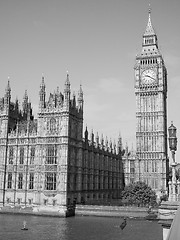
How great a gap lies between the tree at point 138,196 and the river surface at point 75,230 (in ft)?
47.7

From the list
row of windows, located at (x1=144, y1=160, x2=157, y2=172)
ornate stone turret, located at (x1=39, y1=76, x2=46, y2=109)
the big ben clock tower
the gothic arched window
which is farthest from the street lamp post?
row of windows, located at (x1=144, y1=160, x2=157, y2=172)

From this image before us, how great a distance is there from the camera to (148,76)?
384ft

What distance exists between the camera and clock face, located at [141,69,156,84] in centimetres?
11631

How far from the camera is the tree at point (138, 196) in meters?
77.1

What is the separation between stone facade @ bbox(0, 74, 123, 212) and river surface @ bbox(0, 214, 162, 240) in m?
10.4

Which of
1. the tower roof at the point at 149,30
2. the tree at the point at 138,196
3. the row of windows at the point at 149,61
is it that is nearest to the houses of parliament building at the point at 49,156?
the tree at the point at 138,196

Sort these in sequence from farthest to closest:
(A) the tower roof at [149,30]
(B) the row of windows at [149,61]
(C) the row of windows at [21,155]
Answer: (A) the tower roof at [149,30], (B) the row of windows at [149,61], (C) the row of windows at [21,155]

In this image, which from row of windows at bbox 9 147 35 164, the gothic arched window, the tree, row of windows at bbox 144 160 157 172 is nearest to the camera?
the gothic arched window

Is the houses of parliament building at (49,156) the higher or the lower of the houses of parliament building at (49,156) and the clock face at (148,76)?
the lower

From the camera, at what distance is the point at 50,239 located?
42.1 meters

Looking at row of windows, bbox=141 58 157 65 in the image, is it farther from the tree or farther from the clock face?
the tree

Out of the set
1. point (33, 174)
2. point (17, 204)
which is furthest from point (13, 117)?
point (17, 204)

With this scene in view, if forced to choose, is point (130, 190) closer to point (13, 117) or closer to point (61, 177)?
point (61, 177)

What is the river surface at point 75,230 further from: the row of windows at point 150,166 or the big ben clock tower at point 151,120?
the row of windows at point 150,166
